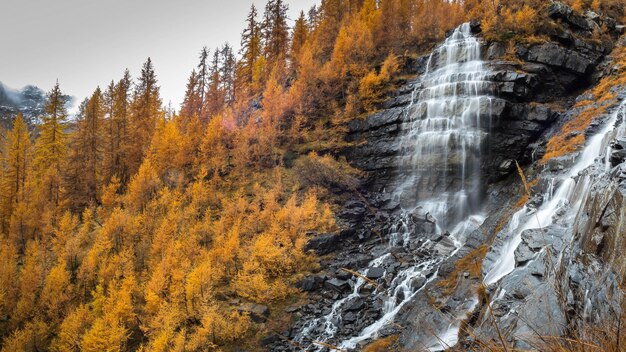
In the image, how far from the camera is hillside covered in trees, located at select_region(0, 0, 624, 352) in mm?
22906

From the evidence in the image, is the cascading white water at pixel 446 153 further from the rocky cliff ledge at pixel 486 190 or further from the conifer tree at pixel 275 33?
the conifer tree at pixel 275 33

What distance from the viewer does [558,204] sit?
1744cm

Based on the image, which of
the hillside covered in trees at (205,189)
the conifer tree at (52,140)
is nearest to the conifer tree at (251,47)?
the hillside covered in trees at (205,189)

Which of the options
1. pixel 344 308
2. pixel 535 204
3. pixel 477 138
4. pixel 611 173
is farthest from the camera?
pixel 477 138

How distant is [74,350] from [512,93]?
3517 centimetres

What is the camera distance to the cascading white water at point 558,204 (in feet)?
51.1

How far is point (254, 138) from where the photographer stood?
38656 mm

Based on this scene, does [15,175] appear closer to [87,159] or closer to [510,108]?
[87,159]

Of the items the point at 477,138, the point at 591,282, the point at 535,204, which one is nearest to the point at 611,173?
the point at 591,282

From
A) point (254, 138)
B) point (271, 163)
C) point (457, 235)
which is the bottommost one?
point (457, 235)

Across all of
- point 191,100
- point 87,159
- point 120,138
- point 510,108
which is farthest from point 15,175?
point 510,108

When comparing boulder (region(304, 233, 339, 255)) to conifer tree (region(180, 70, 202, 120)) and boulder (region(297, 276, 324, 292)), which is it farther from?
conifer tree (region(180, 70, 202, 120))

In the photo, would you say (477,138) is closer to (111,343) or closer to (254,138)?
(254,138)

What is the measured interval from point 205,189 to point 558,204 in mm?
26800
